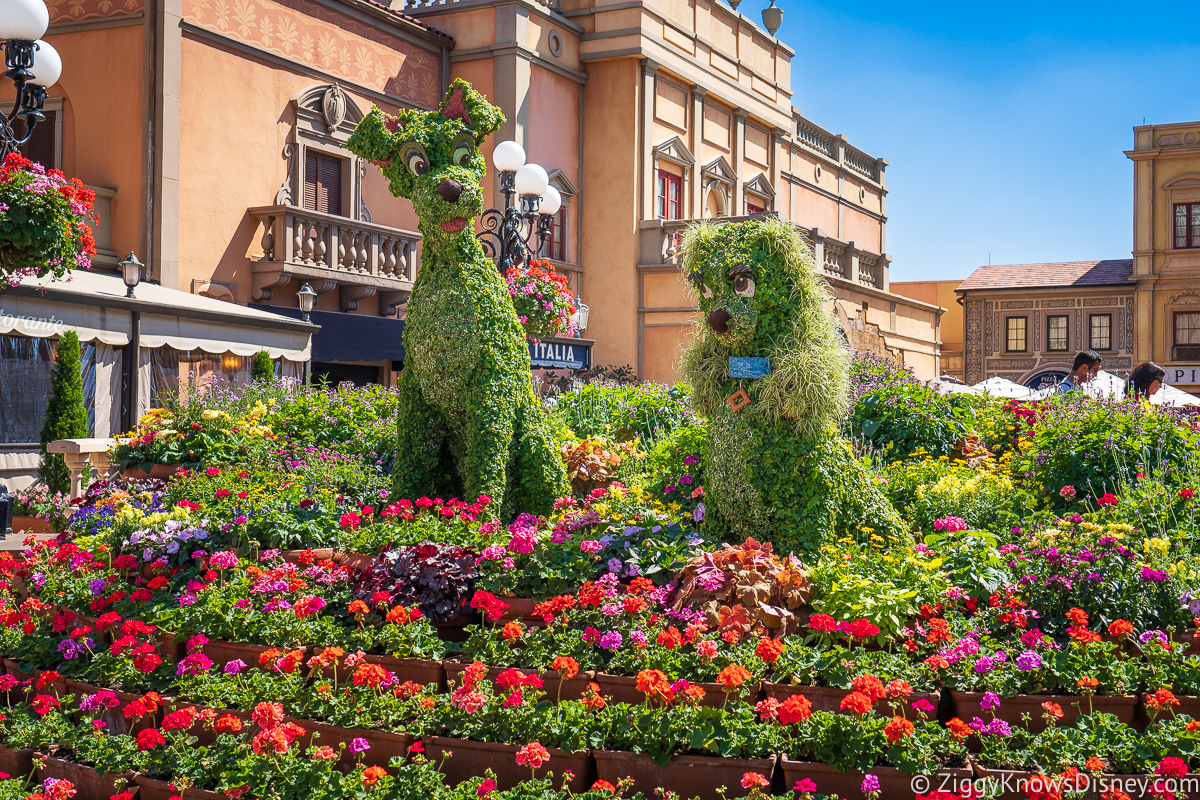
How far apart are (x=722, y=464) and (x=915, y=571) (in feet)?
3.43

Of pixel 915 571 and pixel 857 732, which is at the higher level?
pixel 915 571

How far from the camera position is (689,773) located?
292 cm

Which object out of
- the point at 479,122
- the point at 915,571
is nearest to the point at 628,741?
the point at 915,571

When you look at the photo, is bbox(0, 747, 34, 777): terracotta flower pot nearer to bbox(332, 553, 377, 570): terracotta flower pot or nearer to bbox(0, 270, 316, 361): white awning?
bbox(332, 553, 377, 570): terracotta flower pot

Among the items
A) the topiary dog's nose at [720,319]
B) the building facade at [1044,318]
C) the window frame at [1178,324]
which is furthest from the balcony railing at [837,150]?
the topiary dog's nose at [720,319]

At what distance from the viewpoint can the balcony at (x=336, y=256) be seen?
534 inches

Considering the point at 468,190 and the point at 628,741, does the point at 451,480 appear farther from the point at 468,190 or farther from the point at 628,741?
the point at 628,741

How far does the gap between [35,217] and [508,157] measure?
419 cm

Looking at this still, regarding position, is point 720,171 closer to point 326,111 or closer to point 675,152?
point 675,152

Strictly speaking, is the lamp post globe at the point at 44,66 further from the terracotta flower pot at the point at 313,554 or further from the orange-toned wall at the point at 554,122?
the orange-toned wall at the point at 554,122

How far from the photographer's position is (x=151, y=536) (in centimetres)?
489

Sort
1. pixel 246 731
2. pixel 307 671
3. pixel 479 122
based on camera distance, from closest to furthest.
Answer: pixel 246 731
pixel 307 671
pixel 479 122

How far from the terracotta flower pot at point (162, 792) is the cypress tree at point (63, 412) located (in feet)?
28.2
